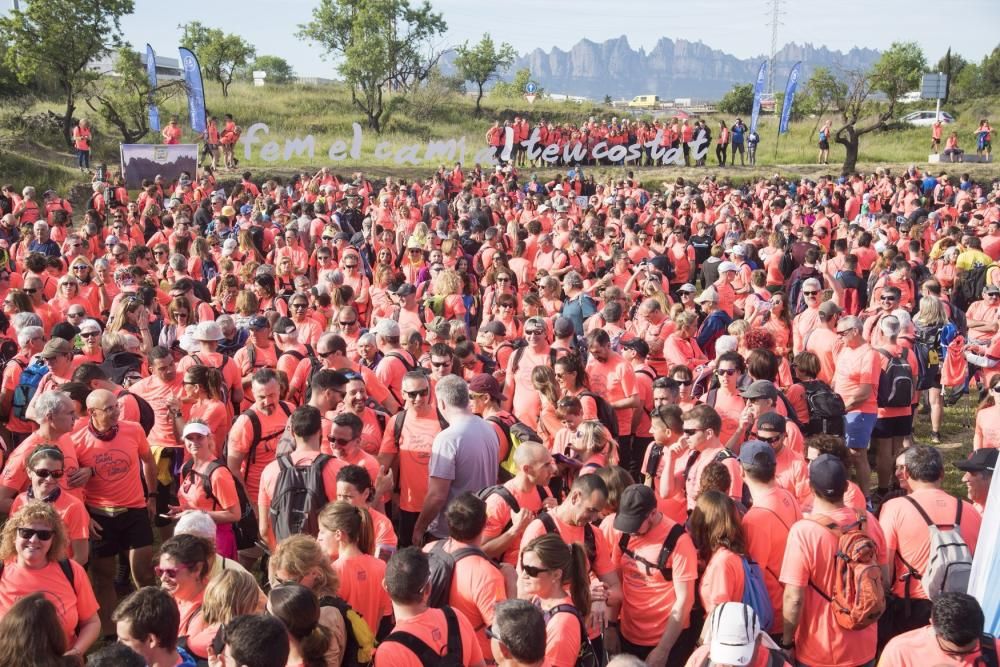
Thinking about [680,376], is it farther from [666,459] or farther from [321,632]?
[321,632]

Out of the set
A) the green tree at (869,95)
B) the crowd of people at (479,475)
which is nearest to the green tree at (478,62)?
the green tree at (869,95)

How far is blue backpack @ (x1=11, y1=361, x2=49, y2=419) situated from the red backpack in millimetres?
5478

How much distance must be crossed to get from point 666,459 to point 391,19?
44117 mm

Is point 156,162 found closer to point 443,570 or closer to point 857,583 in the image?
point 443,570

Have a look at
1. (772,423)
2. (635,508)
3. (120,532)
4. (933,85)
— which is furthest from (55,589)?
(933,85)

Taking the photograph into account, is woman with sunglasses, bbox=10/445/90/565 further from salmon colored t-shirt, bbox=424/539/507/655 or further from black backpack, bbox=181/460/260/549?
salmon colored t-shirt, bbox=424/539/507/655

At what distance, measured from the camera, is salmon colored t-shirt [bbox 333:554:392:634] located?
390 centimetres

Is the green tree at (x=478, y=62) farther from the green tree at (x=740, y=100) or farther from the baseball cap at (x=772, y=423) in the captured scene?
the baseball cap at (x=772, y=423)

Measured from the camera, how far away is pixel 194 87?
78.3 feet

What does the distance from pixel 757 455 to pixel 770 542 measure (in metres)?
0.43

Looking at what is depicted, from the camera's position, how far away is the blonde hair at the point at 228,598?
3.46 metres

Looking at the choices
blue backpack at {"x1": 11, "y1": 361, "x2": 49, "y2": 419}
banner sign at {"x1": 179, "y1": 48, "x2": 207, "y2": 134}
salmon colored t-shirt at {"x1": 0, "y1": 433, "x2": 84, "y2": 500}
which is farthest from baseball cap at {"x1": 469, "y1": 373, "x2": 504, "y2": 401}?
banner sign at {"x1": 179, "y1": 48, "x2": 207, "y2": 134}

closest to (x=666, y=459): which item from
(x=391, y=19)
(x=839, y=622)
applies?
(x=839, y=622)

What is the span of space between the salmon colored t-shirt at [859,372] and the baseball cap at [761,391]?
1575 mm
